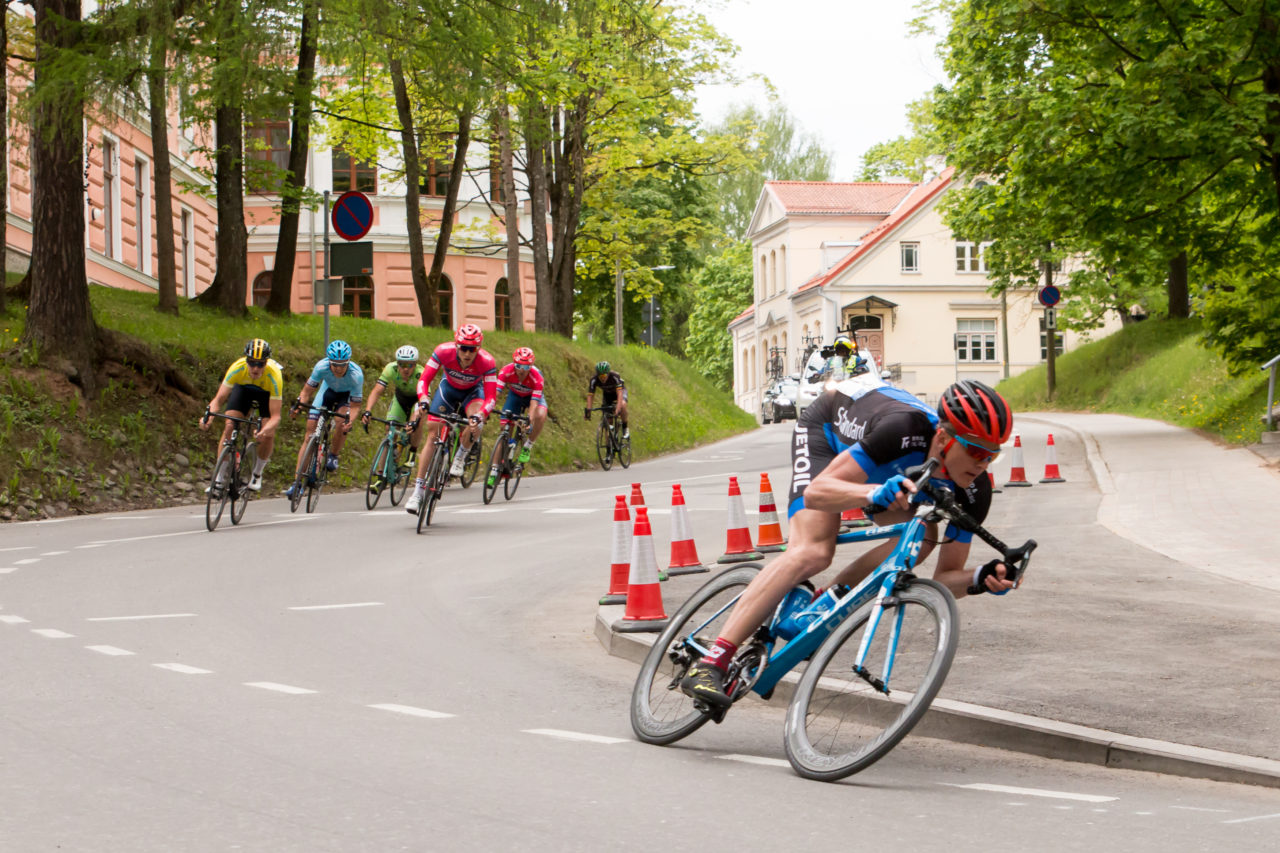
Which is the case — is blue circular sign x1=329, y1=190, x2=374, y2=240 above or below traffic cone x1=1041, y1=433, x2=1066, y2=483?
above

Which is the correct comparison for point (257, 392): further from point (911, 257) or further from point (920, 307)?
point (911, 257)

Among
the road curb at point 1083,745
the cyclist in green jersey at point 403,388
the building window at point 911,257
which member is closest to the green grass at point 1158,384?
the cyclist in green jersey at point 403,388

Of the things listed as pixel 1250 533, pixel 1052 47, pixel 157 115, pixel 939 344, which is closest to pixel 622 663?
pixel 1250 533

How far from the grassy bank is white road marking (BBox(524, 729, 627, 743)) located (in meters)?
13.3

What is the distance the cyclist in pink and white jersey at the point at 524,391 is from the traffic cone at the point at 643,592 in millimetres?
10914

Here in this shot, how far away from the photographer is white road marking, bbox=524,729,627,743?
Result: 6672 millimetres

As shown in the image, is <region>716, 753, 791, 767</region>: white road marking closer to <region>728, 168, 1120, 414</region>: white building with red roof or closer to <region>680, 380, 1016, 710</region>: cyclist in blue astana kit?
<region>680, 380, 1016, 710</region>: cyclist in blue astana kit

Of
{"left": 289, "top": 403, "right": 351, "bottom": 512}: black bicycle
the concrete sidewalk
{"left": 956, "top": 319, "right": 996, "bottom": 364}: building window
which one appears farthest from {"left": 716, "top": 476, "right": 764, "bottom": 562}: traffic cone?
{"left": 956, "top": 319, "right": 996, "bottom": 364}: building window

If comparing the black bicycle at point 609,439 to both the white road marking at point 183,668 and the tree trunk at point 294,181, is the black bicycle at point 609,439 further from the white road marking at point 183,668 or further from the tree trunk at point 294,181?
the white road marking at point 183,668

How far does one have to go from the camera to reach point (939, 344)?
8069 cm

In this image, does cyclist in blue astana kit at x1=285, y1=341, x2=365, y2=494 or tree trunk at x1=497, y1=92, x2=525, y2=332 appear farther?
tree trunk at x1=497, y1=92, x2=525, y2=332

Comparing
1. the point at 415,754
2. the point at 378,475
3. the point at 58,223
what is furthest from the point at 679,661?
the point at 58,223

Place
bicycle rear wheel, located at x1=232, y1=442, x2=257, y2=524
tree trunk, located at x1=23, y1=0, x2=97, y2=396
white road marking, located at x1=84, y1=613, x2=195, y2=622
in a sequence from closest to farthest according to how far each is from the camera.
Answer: white road marking, located at x1=84, y1=613, x2=195, y2=622 < bicycle rear wheel, located at x1=232, y1=442, x2=257, y2=524 < tree trunk, located at x1=23, y1=0, x2=97, y2=396

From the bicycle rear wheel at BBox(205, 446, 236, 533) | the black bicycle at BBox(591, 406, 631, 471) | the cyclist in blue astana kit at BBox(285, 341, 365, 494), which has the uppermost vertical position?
the cyclist in blue astana kit at BBox(285, 341, 365, 494)
